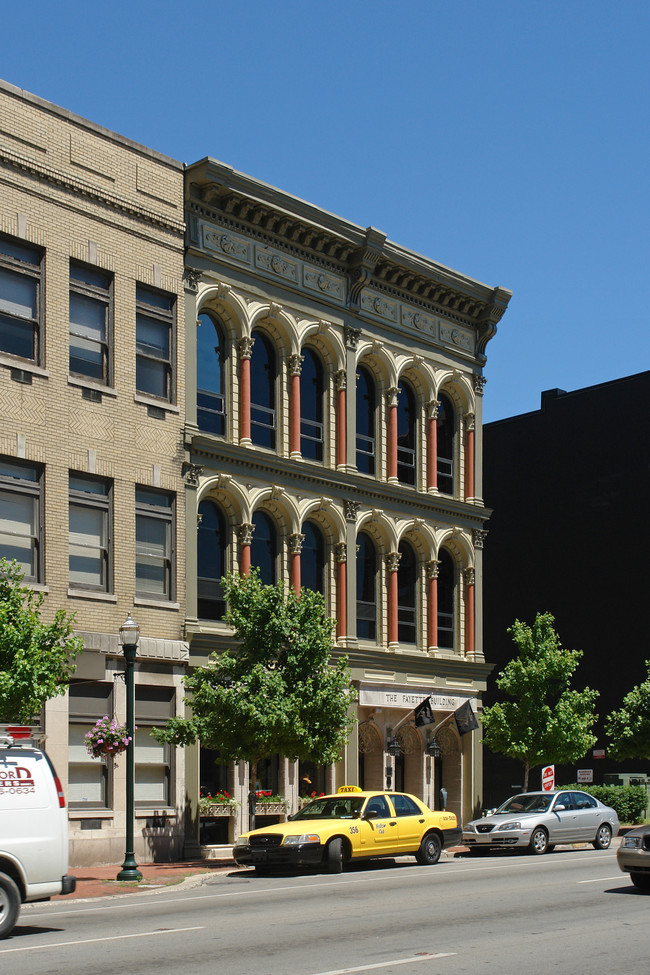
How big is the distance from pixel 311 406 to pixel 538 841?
12792mm

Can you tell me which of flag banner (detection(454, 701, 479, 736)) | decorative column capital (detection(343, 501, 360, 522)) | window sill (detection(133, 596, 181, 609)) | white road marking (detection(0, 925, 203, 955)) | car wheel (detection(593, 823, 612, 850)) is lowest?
car wheel (detection(593, 823, 612, 850))

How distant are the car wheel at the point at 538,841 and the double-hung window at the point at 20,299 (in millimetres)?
14900

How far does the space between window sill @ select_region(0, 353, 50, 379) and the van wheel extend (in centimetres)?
1397

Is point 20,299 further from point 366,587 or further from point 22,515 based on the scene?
point 366,587

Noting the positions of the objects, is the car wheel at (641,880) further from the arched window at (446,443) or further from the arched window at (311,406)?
the arched window at (446,443)

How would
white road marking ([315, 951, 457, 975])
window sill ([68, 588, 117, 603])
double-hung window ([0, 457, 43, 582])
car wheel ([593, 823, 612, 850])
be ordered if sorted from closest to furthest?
white road marking ([315, 951, 457, 975]), double-hung window ([0, 457, 43, 582]), window sill ([68, 588, 117, 603]), car wheel ([593, 823, 612, 850])

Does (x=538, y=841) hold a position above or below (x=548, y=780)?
below

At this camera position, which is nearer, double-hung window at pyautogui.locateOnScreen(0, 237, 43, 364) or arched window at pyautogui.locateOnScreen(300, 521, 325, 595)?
double-hung window at pyautogui.locateOnScreen(0, 237, 43, 364)

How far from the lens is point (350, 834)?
23.4 meters

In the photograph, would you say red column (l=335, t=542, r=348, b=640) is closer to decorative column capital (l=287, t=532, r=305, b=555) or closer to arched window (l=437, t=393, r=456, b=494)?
decorative column capital (l=287, t=532, r=305, b=555)

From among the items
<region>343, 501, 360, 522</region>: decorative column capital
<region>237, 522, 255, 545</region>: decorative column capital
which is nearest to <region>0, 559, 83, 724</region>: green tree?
<region>237, 522, 255, 545</region>: decorative column capital

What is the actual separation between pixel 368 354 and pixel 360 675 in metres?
8.90

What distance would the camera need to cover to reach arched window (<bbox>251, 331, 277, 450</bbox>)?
32.8 metres

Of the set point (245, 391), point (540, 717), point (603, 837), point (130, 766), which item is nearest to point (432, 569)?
point (540, 717)
